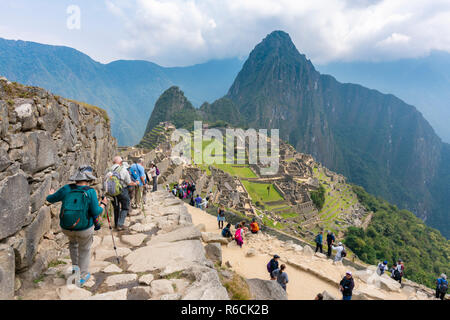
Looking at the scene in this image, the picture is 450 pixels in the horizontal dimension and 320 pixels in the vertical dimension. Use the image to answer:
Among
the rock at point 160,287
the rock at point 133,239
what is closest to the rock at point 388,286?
the rock at point 133,239

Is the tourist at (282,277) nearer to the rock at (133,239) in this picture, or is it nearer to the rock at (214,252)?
the rock at (214,252)

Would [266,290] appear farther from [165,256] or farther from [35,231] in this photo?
[35,231]

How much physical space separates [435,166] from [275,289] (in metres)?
232

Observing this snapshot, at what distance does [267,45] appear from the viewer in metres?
188

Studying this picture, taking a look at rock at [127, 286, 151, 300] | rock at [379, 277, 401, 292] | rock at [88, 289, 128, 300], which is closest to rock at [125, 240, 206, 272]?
rock at [127, 286, 151, 300]

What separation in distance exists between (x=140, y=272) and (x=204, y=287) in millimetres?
957

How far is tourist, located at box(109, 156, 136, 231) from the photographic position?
14.7ft

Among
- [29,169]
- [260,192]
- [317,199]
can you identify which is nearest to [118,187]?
[29,169]

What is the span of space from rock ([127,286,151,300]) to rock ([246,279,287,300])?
1.76 metres

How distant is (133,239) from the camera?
4.20 metres

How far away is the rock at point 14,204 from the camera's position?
7.13 ft

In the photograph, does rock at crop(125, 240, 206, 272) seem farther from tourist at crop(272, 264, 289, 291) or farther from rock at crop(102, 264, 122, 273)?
tourist at crop(272, 264, 289, 291)
